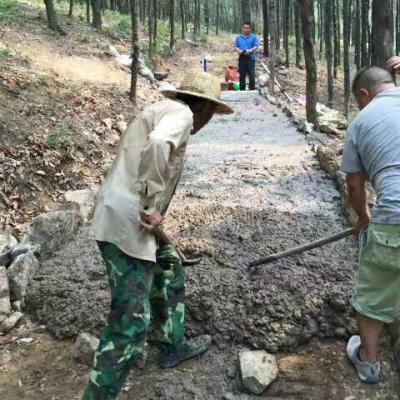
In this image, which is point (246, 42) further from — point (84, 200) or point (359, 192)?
point (359, 192)

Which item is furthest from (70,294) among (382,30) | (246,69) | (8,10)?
(8,10)

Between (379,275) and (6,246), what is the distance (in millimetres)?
2926

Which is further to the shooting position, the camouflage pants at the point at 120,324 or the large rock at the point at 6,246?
the large rock at the point at 6,246

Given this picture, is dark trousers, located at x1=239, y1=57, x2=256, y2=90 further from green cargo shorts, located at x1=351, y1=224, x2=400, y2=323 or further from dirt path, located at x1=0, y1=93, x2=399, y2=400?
green cargo shorts, located at x1=351, y1=224, x2=400, y2=323

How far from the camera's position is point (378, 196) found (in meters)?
2.47

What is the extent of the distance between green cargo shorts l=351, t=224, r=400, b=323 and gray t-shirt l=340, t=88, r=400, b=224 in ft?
0.25

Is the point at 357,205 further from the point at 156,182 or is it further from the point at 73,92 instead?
the point at 73,92

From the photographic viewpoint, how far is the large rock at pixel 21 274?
139 inches

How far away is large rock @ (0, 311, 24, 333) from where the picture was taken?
129 inches

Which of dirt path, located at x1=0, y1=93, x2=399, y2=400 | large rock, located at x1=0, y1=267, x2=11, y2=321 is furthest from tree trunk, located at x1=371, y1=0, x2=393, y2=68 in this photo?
large rock, located at x1=0, y1=267, x2=11, y2=321

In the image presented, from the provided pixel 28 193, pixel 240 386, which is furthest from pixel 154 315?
pixel 28 193

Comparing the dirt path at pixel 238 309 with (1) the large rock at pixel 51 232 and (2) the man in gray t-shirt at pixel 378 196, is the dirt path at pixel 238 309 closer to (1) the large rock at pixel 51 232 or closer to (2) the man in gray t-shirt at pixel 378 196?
(1) the large rock at pixel 51 232

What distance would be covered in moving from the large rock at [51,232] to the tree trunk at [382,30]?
5104 mm

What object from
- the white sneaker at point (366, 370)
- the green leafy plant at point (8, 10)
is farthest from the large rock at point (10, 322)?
the green leafy plant at point (8, 10)
